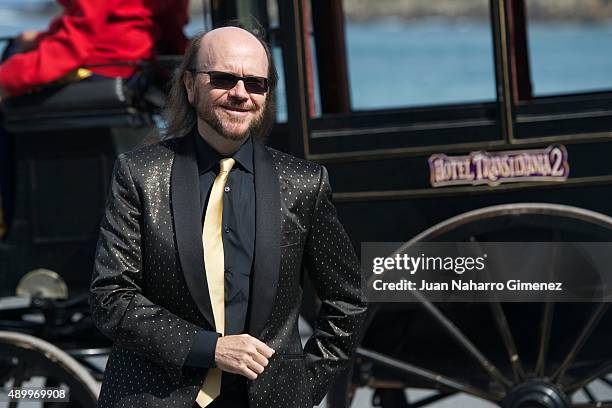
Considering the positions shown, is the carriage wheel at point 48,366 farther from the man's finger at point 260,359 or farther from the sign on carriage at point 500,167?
the man's finger at point 260,359

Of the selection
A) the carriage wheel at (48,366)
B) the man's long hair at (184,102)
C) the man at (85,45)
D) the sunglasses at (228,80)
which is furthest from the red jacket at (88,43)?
the sunglasses at (228,80)

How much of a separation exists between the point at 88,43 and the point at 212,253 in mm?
1950

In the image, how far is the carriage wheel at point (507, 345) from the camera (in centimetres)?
393

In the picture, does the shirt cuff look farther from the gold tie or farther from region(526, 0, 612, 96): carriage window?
region(526, 0, 612, 96): carriage window

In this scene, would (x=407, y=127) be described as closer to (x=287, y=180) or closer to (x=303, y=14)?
(x=303, y=14)

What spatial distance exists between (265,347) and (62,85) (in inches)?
84.5

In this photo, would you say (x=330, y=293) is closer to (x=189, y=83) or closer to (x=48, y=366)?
(x=189, y=83)

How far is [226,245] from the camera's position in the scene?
2.75 meters

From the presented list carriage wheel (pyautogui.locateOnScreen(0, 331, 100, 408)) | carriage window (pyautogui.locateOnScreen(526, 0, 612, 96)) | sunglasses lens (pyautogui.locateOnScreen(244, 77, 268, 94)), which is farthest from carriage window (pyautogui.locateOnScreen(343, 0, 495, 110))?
sunglasses lens (pyautogui.locateOnScreen(244, 77, 268, 94))

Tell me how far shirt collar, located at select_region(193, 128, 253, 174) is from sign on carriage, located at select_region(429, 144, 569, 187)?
1291 millimetres

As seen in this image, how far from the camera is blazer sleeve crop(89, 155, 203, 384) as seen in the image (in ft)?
8.70

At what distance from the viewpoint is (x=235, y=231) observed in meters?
2.76

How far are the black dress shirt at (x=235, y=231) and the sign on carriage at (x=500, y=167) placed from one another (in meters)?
1.31

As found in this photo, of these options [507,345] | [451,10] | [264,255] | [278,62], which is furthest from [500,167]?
[451,10]
